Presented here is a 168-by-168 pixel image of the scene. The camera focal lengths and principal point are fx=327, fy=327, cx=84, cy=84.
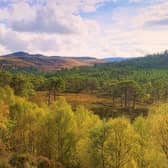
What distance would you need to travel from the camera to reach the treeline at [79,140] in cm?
4706

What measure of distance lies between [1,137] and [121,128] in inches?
948

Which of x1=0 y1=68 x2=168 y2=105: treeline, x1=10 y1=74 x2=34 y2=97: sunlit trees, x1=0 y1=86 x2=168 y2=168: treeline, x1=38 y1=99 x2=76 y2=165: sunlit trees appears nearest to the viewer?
x1=0 y1=86 x2=168 y2=168: treeline

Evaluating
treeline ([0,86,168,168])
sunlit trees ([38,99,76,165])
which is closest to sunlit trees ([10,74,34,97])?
treeline ([0,86,168,168])

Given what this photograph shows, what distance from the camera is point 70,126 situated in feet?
193

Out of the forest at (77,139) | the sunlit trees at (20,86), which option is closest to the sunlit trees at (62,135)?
the forest at (77,139)

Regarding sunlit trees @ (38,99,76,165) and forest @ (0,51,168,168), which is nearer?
forest @ (0,51,168,168)

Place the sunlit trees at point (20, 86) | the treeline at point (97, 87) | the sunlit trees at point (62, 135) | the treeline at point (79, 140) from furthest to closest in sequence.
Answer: the treeline at point (97, 87)
the sunlit trees at point (20, 86)
the sunlit trees at point (62, 135)
the treeline at point (79, 140)

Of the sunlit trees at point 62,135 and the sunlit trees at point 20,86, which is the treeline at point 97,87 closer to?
the sunlit trees at point 20,86

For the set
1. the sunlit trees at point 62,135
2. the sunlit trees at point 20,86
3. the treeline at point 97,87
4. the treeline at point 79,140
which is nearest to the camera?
the treeline at point 79,140

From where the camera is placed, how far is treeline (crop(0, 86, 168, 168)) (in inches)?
1853

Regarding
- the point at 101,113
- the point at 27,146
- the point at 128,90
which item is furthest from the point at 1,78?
the point at 27,146

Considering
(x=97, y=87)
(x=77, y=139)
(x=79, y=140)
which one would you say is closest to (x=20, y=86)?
(x=77, y=139)

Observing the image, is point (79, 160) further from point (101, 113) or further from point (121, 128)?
point (101, 113)

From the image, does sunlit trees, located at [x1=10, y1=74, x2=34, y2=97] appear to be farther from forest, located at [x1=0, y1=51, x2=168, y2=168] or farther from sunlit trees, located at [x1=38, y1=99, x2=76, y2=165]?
sunlit trees, located at [x1=38, y1=99, x2=76, y2=165]
